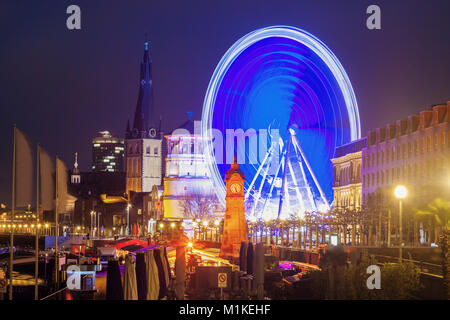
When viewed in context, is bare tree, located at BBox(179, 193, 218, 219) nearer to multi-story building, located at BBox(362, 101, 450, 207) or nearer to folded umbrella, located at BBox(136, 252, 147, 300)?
multi-story building, located at BBox(362, 101, 450, 207)

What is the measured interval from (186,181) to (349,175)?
67.2m

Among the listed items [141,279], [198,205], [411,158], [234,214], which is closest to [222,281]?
[141,279]

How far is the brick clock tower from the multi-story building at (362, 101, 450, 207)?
1967 centimetres

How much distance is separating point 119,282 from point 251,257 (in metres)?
13.7

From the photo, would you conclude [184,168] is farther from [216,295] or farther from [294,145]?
[216,295]

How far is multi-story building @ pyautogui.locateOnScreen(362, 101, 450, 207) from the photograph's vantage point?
257ft

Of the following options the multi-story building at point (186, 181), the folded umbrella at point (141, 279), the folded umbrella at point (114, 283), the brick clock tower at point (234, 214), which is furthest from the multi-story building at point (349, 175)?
the folded umbrella at point (114, 283)

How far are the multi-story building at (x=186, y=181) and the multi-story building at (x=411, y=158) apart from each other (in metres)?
67.9

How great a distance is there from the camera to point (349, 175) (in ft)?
414

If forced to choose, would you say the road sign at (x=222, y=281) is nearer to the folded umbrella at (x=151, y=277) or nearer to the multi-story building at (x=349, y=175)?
the folded umbrella at (x=151, y=277)

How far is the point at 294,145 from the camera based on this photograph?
86.4 meters

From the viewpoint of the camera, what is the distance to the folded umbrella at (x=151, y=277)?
30906mm

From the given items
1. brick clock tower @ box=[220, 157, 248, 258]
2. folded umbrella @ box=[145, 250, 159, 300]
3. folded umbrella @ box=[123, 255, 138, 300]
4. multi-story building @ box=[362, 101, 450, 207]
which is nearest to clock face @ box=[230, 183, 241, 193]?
brick clock tower @ box=[220, 157, 248, 258]
